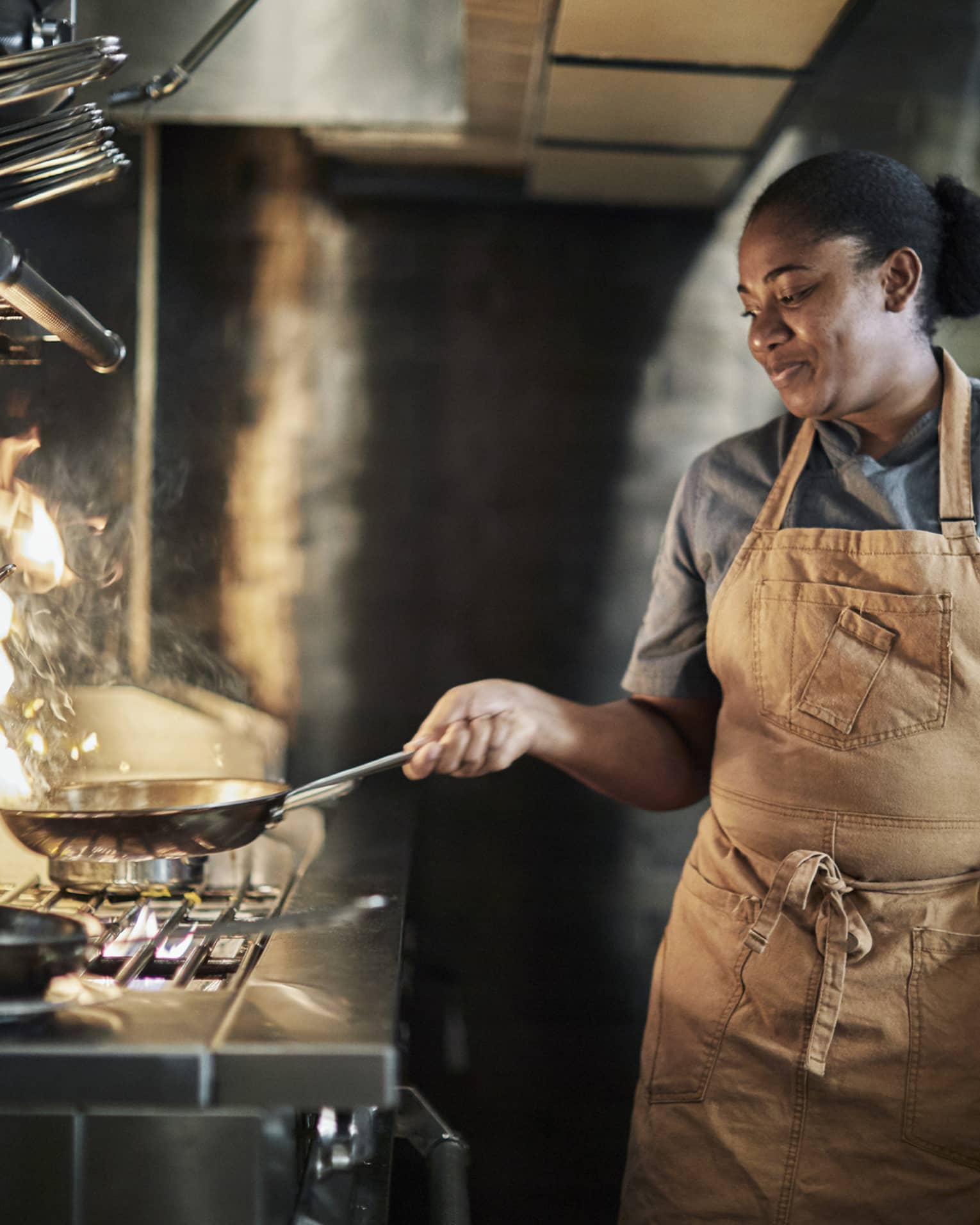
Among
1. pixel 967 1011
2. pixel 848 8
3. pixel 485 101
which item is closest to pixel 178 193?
pixel 485 101

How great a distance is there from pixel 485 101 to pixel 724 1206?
5.33 ft

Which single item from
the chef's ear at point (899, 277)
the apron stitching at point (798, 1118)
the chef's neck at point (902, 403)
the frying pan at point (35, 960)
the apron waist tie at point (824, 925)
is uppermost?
the chef's ear at point (899, 277)

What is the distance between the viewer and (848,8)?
135 centimetres

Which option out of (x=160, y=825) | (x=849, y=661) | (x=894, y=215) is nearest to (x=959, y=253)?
(x=894, y=215)

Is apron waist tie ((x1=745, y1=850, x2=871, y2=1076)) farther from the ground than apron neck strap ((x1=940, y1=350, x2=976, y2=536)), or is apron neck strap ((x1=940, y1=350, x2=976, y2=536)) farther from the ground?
apron neck strap ((x1=940, y1=350, x2=976, y2=536))

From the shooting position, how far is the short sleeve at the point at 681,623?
1.49 metres

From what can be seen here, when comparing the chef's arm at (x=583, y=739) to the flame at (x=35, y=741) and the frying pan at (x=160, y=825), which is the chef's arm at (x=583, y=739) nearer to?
the frying pan at (x=160, y=825)

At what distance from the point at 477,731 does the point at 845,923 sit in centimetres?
46

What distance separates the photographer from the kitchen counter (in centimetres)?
75

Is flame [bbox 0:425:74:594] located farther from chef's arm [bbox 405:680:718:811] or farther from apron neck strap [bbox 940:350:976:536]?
apron neck strap [bbox 940:350:976:536]

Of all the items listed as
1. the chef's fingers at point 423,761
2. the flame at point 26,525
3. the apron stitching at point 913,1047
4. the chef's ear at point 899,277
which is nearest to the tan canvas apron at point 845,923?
the apron stitching at point 913,1047

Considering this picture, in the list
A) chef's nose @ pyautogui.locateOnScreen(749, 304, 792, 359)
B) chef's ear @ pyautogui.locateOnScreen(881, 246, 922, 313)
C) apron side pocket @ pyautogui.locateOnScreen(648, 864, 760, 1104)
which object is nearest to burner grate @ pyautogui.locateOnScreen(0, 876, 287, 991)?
apron side pocket @ pyautogui.locateOnScreen(648, 864, 760, 1104)

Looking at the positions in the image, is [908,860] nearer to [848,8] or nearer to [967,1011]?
[967,1011]

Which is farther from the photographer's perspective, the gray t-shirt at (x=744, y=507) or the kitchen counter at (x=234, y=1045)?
the gray t-shirt at (x=744, y=507)
